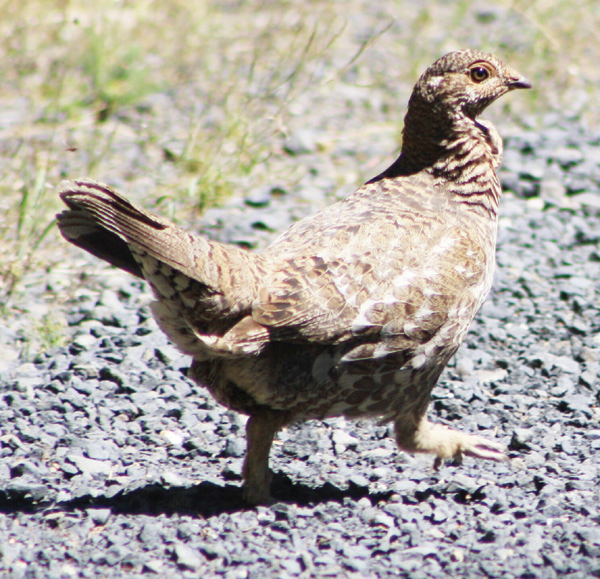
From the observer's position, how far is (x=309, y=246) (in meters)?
3.74

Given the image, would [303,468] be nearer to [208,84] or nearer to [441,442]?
[441,442]

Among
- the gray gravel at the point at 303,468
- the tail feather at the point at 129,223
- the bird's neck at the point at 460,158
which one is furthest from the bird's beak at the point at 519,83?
the tail feather at the point at 129,223

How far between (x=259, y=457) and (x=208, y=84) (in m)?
5.22

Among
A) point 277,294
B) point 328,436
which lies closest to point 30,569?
point 277,294

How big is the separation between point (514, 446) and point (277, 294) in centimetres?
146

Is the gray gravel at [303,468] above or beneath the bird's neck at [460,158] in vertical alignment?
beneath

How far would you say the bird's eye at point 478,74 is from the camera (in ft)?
13.9

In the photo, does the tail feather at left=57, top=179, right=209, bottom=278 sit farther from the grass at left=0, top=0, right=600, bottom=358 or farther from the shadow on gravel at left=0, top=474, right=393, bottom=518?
the grass at left=0, top=0, right=600, bottom=358

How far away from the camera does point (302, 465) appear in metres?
4.07

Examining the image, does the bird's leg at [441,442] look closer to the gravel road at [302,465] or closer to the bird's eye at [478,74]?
the gravel road at [302,465]

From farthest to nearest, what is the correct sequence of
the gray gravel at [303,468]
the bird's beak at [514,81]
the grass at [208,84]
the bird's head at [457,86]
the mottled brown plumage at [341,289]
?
1. the grass at [208,84]
2. the bird's beak at [514,81]
3. the bird's head at [457,86]
4. the mottled brown plumage at [341,289]
5. the gray gravel at [303,468]

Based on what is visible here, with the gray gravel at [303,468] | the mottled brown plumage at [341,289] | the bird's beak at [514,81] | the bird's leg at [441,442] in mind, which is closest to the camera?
the gray gravel at [303,468]

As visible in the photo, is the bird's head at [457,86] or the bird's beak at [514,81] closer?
the bird's head at [457,86]

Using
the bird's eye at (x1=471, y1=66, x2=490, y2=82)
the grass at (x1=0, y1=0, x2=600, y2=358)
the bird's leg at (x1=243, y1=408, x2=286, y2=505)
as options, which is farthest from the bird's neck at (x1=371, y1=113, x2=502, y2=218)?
the grass at (x1=0, y1=0, x2=600, y2=358)
